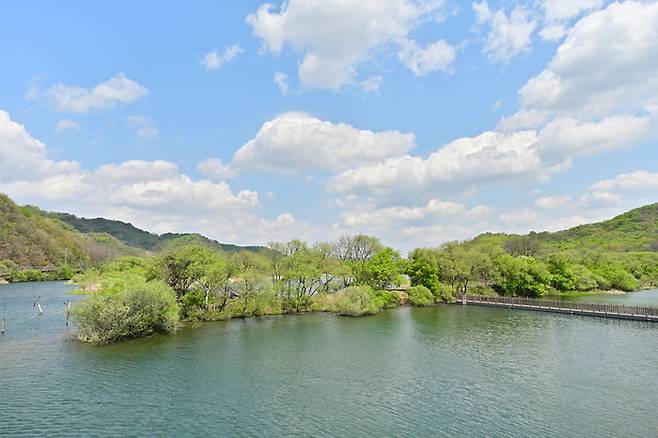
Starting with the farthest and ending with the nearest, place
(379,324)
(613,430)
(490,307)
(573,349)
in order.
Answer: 1. (490,307)
2. (379,324)
3. (573,349)
4. (613,430)

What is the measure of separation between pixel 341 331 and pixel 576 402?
1212 inches

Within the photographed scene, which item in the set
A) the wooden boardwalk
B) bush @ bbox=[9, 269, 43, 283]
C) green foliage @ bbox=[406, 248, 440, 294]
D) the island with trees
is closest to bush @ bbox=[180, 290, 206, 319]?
the island with trees

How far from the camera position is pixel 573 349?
43188 millimetres

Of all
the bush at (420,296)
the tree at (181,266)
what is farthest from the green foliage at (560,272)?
A: the tree at (181,266)

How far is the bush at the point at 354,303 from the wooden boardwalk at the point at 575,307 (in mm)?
26906

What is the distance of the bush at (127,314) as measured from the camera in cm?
4456

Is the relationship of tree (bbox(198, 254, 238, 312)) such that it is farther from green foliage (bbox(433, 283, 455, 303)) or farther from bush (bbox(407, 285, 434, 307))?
green foliage (bbox(433, 283, 455, 303))

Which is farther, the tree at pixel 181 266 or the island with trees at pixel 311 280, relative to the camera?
the tree at pixel 181 266

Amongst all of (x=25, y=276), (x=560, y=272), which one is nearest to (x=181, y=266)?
(x=560, y=272)

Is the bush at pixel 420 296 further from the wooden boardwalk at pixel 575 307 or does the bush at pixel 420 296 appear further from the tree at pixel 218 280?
the tree at pixel 218 280

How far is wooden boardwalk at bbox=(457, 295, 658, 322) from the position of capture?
6159 cm

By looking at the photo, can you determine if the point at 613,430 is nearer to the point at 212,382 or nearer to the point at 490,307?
the point at 212,382

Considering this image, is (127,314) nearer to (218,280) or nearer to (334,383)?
(218,280)

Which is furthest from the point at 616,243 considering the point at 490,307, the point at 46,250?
the point at 46,250
